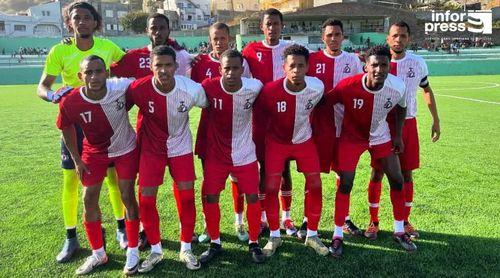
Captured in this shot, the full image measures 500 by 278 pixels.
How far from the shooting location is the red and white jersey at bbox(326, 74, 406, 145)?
367cm

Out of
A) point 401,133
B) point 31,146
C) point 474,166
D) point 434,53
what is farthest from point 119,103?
point 434,53

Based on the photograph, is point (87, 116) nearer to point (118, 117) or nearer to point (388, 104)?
point (118, 117)

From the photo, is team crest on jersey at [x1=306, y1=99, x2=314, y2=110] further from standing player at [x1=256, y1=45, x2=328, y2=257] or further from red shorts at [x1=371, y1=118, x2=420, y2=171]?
red shorts at [x1=371, y1=118, x2=420, y2=171]

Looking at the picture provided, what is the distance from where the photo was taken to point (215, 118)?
371cm

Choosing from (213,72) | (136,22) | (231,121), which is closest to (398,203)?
(231,121)

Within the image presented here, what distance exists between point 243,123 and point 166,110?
69 centimetres

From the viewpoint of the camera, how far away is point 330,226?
436cm

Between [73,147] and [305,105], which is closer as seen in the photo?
[73,147]

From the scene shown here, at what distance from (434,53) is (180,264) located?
3415cm

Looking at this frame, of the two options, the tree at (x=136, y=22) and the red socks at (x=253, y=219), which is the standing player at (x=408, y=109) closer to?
the red socks at (x=253, y=219)

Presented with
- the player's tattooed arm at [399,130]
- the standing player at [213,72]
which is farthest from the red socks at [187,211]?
the player's tattooed arm at [399,130]

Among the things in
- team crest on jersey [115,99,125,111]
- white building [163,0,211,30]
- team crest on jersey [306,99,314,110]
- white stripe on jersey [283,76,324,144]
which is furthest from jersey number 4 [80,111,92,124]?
white building [163,0,211,30]

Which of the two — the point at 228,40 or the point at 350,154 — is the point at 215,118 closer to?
the point at 228,40

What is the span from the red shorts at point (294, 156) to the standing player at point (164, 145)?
75cm
